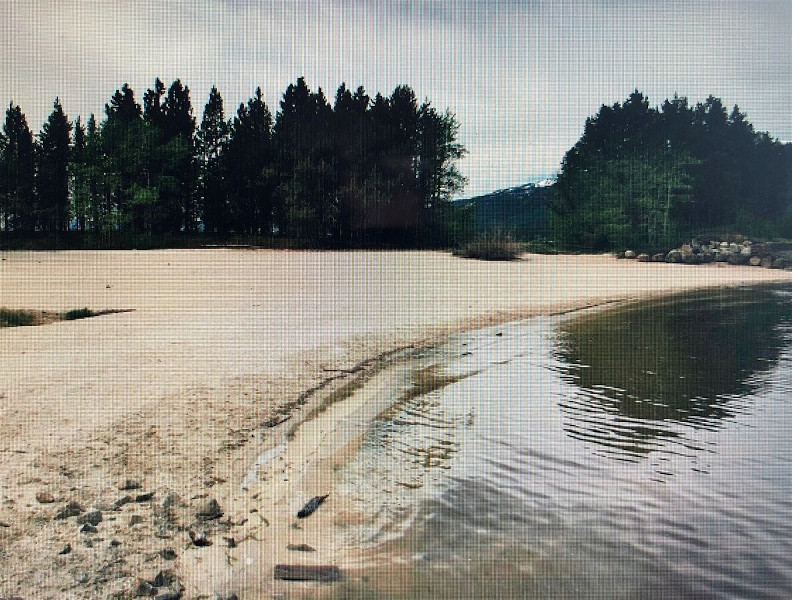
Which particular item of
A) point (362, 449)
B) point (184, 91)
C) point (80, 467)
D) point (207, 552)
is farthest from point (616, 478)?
point (184, 91)

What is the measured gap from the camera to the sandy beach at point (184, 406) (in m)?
1.50

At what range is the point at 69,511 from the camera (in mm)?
1661

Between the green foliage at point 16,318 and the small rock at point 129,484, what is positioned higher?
the green foliage at point 16,318

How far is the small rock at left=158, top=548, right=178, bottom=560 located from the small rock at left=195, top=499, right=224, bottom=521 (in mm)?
171

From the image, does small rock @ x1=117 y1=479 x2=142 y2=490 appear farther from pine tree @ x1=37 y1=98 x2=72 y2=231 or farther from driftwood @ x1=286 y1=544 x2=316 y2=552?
pine tree @ x1=37 y1=98 x2=72 y2=231

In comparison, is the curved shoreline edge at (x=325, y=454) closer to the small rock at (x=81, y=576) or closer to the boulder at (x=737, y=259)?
the small rock at (x=81, y=576)

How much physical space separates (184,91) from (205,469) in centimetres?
338

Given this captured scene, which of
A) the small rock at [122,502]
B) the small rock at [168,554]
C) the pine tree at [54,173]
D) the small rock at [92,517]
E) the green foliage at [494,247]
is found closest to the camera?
the small rock at [168,554]

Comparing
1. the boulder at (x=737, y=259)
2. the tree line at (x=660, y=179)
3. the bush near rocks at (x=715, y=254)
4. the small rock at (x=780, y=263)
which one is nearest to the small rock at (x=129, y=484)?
the tree line at (x=660, y=179)

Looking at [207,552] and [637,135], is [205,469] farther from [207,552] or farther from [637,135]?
[637,135]

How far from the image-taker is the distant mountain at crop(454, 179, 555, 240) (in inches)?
300

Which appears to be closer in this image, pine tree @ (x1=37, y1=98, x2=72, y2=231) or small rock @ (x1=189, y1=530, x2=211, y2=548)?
small rock @ (x1=189, y1=530, x2=211, y2=548)

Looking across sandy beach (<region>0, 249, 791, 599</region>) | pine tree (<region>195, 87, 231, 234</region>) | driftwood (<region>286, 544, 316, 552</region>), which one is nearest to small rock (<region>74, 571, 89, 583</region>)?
sandy beach (<region>0, 249, 791, 599</region>)

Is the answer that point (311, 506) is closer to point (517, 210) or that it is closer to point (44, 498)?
point (44, 498)
